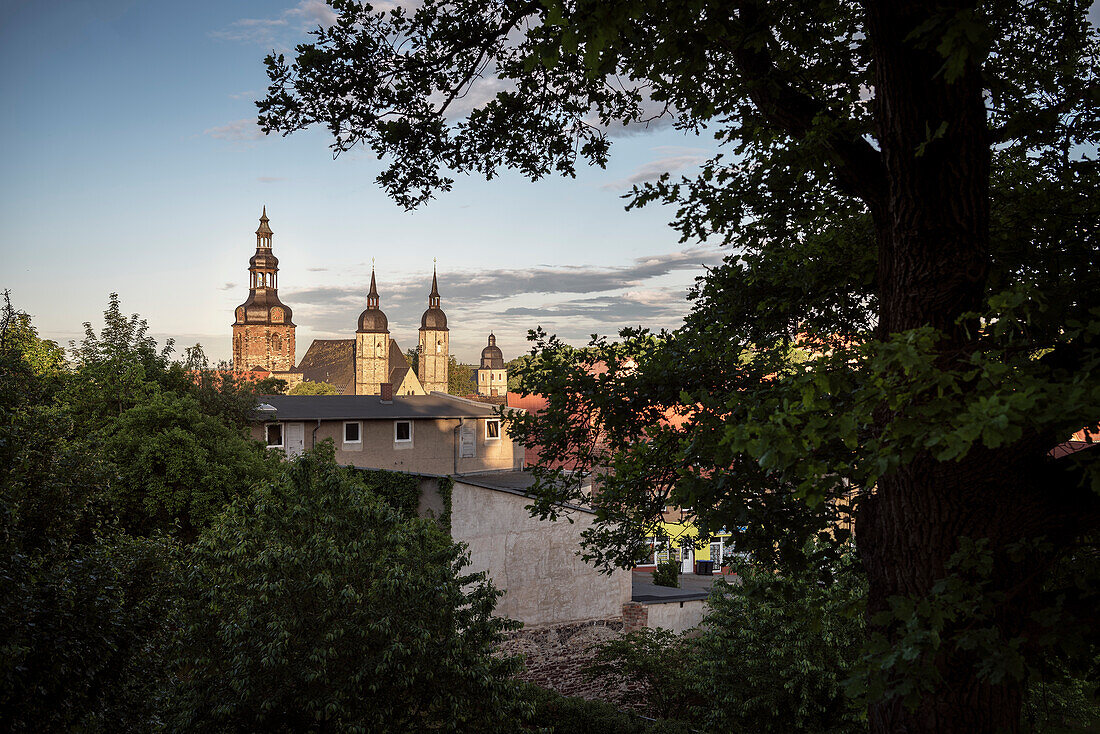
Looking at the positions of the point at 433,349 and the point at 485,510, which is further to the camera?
the point at 433,349

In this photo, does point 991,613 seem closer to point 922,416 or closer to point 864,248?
point 922,416

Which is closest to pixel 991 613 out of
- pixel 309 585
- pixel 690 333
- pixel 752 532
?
pixel 752 532

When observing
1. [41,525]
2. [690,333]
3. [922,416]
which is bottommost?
[41,525]

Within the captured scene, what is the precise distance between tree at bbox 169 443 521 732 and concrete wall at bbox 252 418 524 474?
26.3 meters

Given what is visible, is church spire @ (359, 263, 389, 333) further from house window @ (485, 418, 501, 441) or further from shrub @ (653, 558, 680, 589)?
shrub @ (653, 558, 680, 589)

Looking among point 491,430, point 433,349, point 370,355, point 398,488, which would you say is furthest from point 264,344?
point 398,488

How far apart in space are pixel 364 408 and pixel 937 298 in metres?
39.1

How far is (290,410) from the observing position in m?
39.7

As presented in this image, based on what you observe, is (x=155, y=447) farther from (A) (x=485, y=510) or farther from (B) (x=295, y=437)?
(B) (x=295, y=437)

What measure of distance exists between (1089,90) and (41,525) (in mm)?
12157

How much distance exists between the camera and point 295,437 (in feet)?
123

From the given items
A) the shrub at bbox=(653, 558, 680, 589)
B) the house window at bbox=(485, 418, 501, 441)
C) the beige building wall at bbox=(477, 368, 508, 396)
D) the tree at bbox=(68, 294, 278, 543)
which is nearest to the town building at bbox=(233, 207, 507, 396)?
the beige building wall at bbox=(477, 368, 508, 396)

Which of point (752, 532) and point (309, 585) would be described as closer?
point (752, 532)

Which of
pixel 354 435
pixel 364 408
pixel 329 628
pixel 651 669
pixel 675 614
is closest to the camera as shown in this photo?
pixel 329 628
